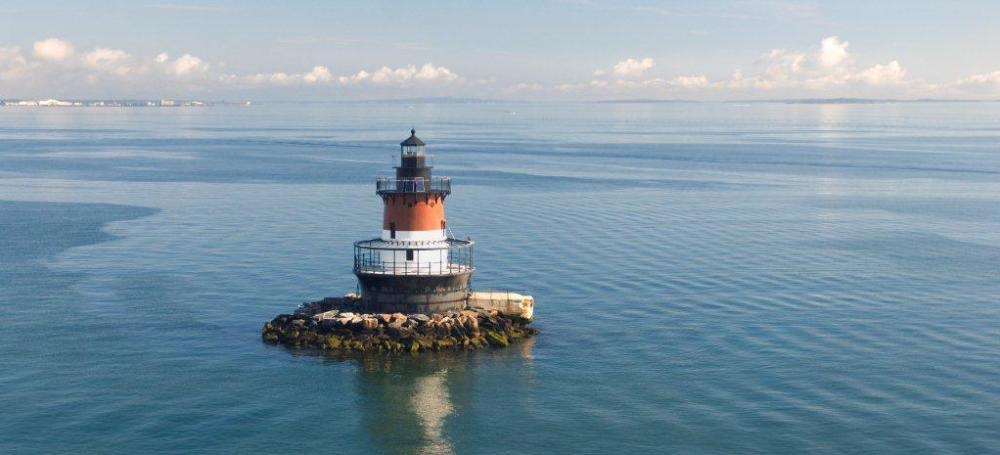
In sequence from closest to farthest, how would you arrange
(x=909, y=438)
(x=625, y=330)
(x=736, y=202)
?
(x=909, y=438) → (x=625, y=330) → (x=736, y=202)

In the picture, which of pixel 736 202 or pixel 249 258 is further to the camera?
pixel 736 202

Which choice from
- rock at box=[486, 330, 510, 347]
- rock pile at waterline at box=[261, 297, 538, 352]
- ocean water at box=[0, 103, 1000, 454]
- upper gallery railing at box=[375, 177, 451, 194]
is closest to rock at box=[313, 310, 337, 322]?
rock pile at waterline at box=[261, 297, 538, 352]

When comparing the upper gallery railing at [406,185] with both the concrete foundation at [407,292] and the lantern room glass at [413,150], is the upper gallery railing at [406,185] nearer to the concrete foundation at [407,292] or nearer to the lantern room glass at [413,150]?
the lantern room glass at [413,150]

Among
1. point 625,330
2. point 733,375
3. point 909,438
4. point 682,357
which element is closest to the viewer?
point 909,438

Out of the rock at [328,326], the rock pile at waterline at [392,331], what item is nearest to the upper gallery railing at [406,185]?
the rock pile at waterline at [392,331]

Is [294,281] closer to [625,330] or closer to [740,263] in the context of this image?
[625,330]

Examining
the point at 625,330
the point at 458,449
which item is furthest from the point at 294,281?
the point at 458,449

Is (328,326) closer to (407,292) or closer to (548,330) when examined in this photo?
(407,292)

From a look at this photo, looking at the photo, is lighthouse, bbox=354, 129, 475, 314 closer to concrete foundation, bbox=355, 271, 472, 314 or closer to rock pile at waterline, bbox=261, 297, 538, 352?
concrete foundation, bbox=355, 271, 472, 314
